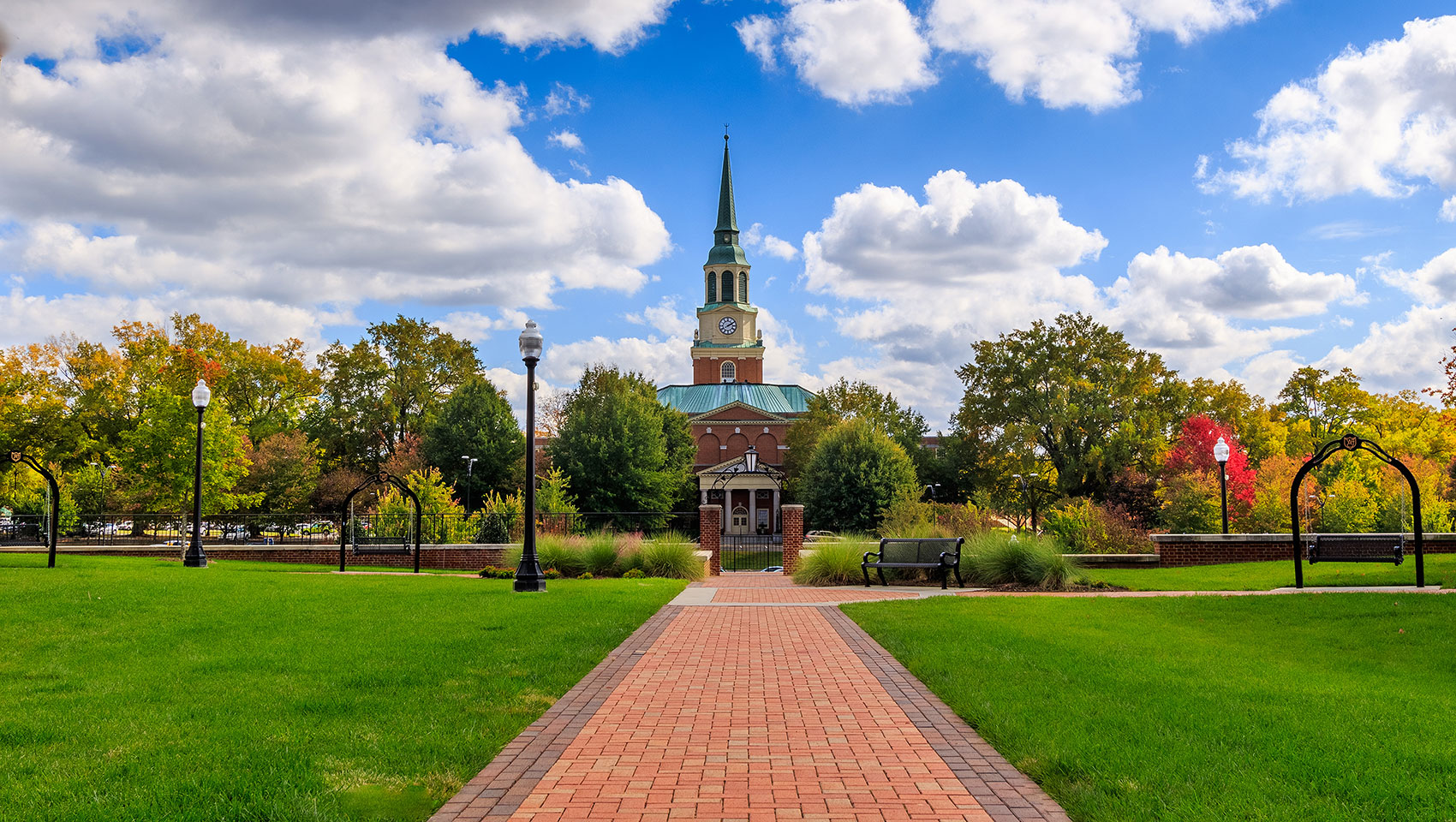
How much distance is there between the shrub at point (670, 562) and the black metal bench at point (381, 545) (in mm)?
7911

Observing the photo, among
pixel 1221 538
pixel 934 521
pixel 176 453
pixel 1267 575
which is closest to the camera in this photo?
pixel 1267 575

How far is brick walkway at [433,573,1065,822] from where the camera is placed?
466cm

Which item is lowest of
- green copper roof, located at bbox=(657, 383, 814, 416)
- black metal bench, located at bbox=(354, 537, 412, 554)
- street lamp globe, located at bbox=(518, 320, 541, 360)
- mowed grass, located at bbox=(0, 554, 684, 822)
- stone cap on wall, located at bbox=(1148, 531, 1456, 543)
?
→ black metal bench, located at bbox=(354, 537, 412, 554)

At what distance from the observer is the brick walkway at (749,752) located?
4656 millimetres

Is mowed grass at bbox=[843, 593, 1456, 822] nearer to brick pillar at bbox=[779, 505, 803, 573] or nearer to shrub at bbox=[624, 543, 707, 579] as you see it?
shrub at bbox=[624, 543, 707, 579]

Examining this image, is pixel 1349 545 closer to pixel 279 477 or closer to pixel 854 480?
pixel 854 480

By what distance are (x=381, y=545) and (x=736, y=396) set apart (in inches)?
2144

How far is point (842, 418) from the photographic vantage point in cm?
5972

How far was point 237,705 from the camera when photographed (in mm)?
6406

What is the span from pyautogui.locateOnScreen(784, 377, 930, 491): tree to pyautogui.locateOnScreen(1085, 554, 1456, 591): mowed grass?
37861 mm

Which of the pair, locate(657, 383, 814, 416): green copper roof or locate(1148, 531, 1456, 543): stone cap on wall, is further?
locate(657, 383, 814, 416): green copper roof

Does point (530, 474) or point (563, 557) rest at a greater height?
point (530, 474)

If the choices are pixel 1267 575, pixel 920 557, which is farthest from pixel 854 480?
pixel 1267 575

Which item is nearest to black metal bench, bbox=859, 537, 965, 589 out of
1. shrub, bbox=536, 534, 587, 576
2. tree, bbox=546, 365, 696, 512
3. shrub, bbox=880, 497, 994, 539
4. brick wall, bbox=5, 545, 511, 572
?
shrub, bbox=880, 497, 994, 539
